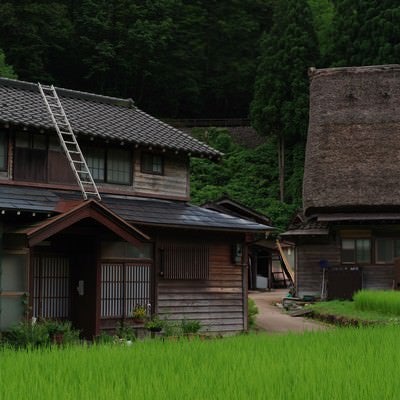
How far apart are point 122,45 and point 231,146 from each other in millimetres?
9926

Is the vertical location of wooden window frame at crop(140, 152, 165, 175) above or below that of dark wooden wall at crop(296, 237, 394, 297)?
above

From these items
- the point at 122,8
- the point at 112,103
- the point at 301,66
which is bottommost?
the point at 112,103

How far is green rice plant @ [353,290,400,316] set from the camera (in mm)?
19750

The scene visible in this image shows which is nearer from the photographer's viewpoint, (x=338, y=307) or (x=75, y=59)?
(x=338, y=307)

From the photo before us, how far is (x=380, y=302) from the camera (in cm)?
2062

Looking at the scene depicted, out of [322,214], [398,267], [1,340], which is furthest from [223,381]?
[322,214]

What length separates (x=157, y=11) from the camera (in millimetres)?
53938

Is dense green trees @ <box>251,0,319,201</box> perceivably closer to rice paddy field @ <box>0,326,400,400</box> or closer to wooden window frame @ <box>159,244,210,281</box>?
wooden window frame @ <box>159,244,210,281</box>

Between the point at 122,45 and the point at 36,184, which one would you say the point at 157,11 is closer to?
the point at 122,45

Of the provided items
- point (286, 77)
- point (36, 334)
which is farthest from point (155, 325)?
point (286, 77)

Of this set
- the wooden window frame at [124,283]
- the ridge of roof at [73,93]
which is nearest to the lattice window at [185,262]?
the wooden window frame at [124,283]

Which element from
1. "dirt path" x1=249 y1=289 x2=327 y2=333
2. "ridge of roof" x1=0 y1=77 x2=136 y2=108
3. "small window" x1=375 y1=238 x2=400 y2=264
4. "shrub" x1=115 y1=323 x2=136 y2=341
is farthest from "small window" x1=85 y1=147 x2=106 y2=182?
"small window" x1=375 y1=238 x2=400 y2=264

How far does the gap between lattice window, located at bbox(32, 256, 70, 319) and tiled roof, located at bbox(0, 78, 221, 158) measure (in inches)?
116

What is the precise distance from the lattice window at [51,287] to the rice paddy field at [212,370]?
21.5ft
